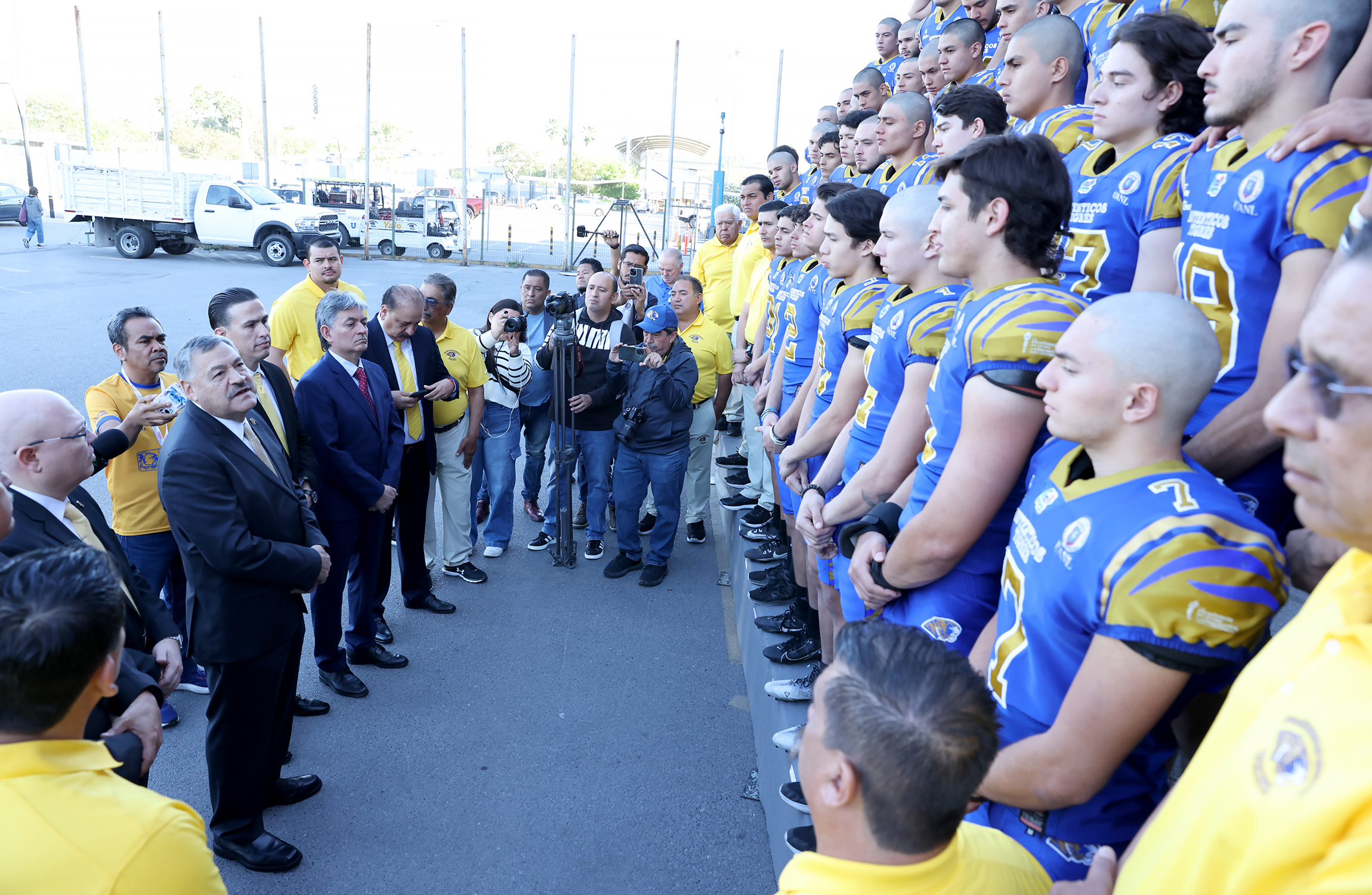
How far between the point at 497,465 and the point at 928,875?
17.2 ft

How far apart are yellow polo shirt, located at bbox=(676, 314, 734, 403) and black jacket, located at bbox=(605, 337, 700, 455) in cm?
42

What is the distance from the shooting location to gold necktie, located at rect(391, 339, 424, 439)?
4992 mm

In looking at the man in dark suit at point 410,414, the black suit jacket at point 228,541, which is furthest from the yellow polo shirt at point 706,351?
the black suit jacket at point 228,541

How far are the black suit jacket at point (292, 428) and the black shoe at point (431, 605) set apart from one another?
4.53 ft

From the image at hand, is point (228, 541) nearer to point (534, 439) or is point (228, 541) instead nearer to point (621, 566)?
point (621, 566)

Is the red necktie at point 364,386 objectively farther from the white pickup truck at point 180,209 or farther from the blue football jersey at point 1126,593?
the white pickup truck at point 180,209

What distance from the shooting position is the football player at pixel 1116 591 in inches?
55.7

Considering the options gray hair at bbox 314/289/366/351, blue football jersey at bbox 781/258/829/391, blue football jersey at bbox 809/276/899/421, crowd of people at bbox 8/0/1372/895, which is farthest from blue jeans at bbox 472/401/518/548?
blue football jersey at bbox 809/276/899/421

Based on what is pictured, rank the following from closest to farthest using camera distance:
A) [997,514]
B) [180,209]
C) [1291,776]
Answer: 1. [1291,776]
2. [997,514]
3. [180,209]

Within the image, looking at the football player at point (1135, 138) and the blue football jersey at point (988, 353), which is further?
the football player at point (1135, 138)

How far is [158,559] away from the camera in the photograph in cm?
425

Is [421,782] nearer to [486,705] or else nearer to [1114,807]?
[486,705]

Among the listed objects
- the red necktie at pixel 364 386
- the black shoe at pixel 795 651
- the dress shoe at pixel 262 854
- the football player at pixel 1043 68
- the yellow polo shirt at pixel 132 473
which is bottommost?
the dress shoe at pixel 262 854

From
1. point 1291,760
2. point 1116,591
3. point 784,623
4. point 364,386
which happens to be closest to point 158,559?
A: point 364,386
